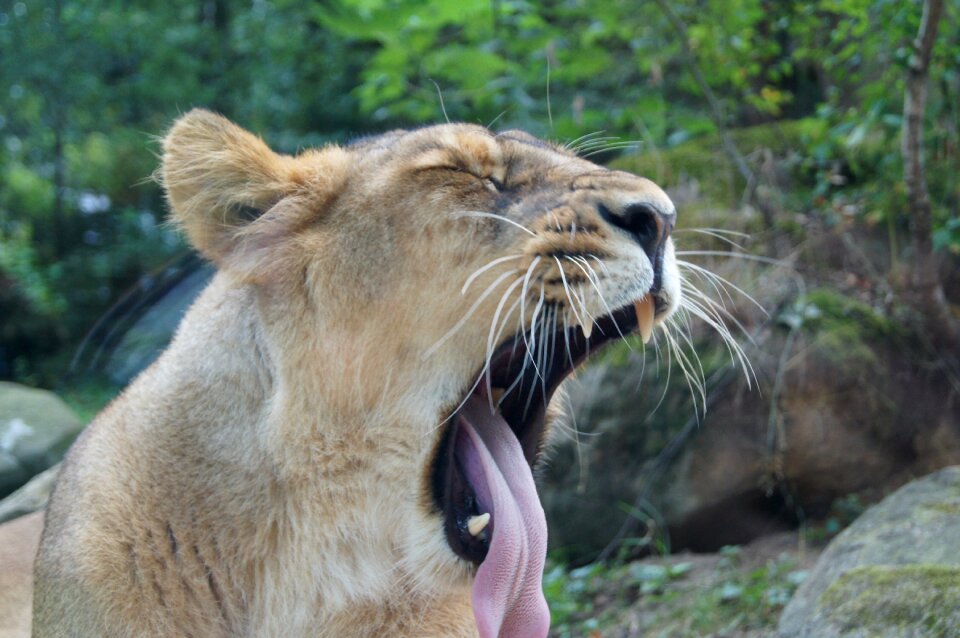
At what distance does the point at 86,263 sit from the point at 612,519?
663 cm

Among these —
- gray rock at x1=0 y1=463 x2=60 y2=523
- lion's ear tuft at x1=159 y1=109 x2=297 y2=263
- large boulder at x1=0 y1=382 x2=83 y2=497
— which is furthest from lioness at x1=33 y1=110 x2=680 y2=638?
large boulder at x1=0 y1=382 x2=83 y2=497

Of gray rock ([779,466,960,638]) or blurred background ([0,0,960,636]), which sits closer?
gray rock ([779,466,960,638])

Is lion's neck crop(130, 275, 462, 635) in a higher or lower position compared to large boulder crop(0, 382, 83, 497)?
higher

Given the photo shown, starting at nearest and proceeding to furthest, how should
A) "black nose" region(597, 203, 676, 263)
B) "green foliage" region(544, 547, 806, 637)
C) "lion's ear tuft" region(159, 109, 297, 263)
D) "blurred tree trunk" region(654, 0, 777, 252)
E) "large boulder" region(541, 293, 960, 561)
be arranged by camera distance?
1. "black nose" region(597, 203, 676, 263)
2. "lion's ear tuft" region(159, 109, 297, 263)
3. "green foliage" region(544, 547, 806, 637)
4. "large boulder" region(541, 293, 960, 561)
5. "blurred tree trunk" region(654, 0, 777, 252)

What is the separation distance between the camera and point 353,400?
2.61 metres

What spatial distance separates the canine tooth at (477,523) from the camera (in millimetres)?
2631

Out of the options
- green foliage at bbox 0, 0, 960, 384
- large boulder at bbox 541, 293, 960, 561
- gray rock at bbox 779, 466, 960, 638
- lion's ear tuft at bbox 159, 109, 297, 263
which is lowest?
large boulder at bbox 541, 293, 960, 561

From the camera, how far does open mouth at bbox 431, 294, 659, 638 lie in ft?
8.52

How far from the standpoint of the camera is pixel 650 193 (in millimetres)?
2518

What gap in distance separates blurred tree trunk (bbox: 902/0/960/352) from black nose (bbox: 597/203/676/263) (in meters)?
2.39

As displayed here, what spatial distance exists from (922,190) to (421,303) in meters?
2.89

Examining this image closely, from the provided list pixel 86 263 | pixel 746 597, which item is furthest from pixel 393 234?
pixel 86 263

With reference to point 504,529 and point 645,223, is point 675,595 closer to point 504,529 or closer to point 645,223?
point 504,529

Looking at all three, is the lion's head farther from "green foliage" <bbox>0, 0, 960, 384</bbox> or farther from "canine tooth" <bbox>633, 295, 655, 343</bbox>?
"green foliage" <bbox>0, 0, 960, 384</bbox>
